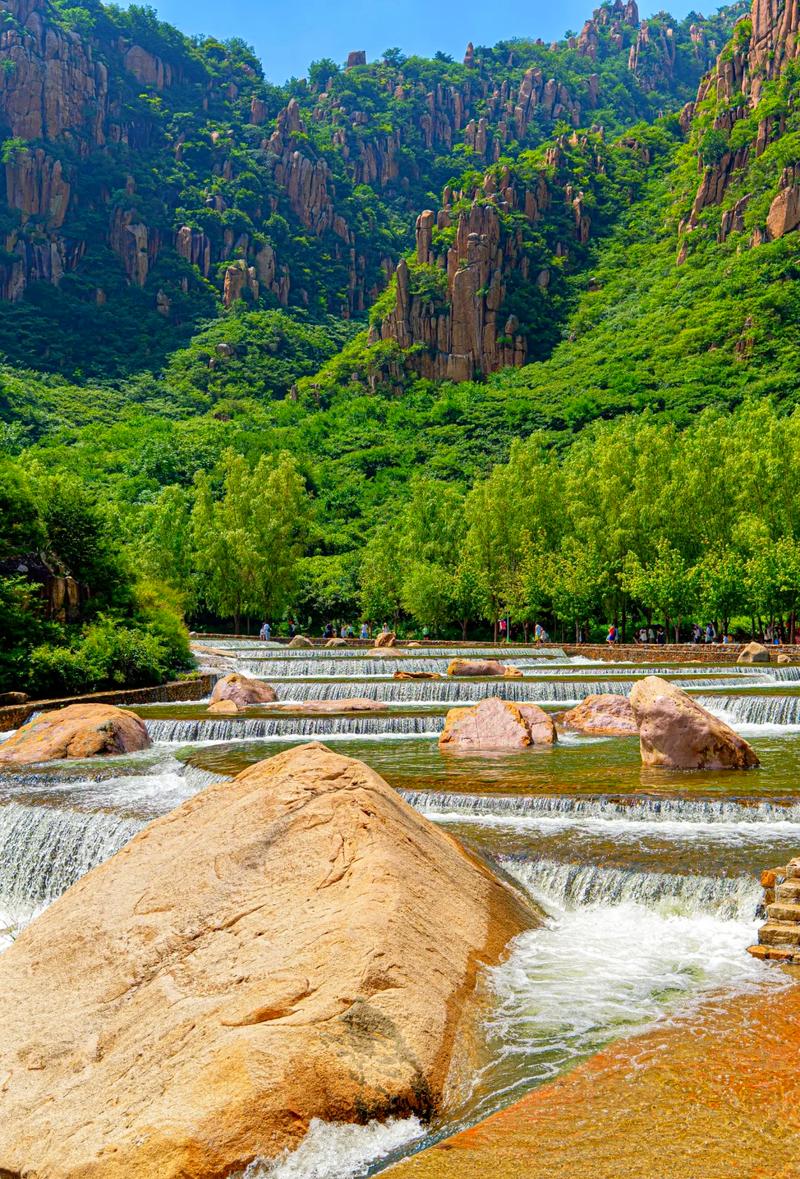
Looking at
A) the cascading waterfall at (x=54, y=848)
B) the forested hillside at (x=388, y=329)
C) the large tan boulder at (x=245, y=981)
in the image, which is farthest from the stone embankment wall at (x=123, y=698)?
the large tan boulder at (x=245, y=981)

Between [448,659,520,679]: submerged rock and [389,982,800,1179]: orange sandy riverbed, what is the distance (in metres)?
24.7

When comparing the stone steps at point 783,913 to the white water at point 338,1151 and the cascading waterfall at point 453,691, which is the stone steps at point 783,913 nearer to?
the white water at point 338,1151

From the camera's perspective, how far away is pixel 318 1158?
490cm

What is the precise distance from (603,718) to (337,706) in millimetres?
7053

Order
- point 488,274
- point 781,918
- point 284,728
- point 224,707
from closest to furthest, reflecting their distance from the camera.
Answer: point 781,918
point 284,728
point 224,707
point 488,274

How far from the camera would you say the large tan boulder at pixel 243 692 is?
25906 millimetres

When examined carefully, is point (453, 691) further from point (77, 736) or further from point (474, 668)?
point (77, 736)

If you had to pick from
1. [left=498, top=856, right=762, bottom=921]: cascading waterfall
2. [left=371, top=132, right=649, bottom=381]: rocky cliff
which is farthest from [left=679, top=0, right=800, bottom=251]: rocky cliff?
[left=498, top=856, right=762, bottom=921]: cascading waterfall

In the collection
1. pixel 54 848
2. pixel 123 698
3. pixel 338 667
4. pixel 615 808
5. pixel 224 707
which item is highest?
pixel 338 667

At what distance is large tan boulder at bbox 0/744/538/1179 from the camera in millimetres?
4914

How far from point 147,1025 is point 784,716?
61.8 ft

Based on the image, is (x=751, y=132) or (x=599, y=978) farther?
(x=751, y=132)

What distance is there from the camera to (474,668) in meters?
31.2

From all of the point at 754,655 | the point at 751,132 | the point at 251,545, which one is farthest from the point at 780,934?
the point at 751,132
